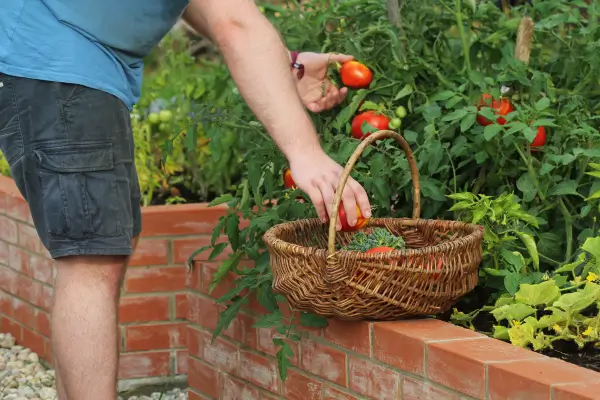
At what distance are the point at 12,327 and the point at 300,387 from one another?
6.75ft

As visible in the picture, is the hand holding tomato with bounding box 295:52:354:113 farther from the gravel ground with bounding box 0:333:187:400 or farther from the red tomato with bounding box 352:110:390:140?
the gravel ground with bounding box 0:333:187:400

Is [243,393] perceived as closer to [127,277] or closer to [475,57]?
[127,277]

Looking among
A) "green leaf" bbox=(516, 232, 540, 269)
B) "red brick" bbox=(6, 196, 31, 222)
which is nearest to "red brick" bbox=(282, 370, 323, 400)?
"green leaf" bbox=(516, 232, 540, 269)

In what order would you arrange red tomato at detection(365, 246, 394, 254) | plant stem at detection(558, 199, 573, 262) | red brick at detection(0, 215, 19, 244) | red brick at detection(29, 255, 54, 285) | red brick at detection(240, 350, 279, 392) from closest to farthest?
red tomato at detection(365, 246, 394, 254), plant stem at detection(558, 199, 573, 262), red brick at detection(240, 350, 279, 392), red brick at detection(29, 255, 54, 285), red brick at detection(0, 215, 19, 244)

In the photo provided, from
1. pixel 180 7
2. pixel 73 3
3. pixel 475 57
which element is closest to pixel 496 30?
pixel 475 57

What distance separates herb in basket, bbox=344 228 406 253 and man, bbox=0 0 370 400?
260mm

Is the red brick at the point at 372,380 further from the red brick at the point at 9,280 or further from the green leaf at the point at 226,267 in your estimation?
the red brick at the point at 9,280

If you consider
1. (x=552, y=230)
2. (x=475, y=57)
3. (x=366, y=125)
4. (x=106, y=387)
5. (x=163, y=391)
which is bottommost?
(x=163, y=391)

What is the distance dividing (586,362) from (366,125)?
2.97 ft

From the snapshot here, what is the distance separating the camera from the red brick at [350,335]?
280cm

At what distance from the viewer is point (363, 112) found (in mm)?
3455

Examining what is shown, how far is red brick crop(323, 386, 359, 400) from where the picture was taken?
2.88 m

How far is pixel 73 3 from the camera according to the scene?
2.58 m

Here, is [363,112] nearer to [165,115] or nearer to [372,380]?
[372,380]
